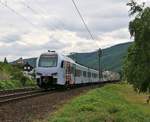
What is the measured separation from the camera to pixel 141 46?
25719mm

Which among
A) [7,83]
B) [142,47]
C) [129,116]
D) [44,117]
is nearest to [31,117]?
[44,117]

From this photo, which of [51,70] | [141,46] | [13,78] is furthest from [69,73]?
[141,46]

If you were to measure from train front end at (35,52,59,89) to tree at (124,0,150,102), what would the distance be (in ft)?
58.7

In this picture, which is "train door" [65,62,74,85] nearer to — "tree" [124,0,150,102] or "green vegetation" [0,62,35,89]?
"green vegetation" [0,62,35,89]

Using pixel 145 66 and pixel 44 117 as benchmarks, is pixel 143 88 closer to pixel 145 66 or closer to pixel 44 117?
pixel 145 66

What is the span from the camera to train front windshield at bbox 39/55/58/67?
150ft

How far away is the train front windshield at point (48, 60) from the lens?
45.8m

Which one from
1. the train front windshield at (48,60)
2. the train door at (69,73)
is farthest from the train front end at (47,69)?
the train door at (69,73)

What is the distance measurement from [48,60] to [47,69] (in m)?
0.96

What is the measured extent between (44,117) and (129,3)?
919 cm

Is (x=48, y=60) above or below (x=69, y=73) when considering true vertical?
above

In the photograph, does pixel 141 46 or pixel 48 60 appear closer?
pixel 141 46

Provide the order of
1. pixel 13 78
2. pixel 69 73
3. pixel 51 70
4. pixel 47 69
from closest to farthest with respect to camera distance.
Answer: pixel 51 70 → pixel 47 69 → pixel 69 73 → pixel 13 78

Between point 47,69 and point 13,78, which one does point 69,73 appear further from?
point 13,78
